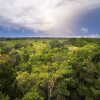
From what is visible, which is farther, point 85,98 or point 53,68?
point 85,98

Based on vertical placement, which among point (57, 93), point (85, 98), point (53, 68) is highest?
point (53, 68)

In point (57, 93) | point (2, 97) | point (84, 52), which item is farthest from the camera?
point (84, 52)

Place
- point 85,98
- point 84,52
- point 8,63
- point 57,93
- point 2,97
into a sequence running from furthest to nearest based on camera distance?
point 84,52, point 85,98, point 8,63, point 57,93, point 2,97

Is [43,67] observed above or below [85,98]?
above

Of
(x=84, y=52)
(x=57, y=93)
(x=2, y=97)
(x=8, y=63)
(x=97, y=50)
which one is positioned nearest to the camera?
(x=2, y=97)

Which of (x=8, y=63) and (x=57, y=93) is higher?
(x=8, y=63)

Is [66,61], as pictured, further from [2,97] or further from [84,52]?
[2,97]

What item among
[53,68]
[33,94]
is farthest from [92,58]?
[33,94]

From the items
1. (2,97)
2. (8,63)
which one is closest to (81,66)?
(8,63)

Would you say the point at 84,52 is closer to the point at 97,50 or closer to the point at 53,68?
the point at 97,50
